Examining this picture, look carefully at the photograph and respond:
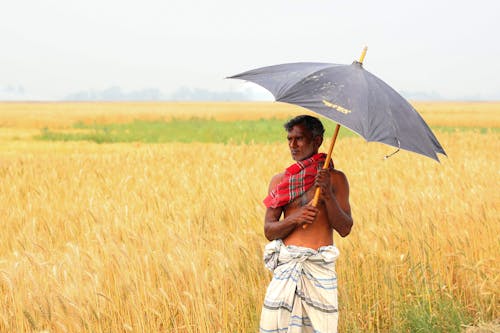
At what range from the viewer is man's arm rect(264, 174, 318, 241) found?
313 cm

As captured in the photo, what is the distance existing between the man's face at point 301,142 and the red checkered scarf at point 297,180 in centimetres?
3

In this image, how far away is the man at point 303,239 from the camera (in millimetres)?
3217

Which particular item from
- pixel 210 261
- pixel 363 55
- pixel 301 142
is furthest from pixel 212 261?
pixel 363 55

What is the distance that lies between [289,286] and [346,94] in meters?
1.01

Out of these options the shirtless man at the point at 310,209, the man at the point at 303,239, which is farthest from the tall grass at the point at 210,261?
the shirtless man at the point at 310,209

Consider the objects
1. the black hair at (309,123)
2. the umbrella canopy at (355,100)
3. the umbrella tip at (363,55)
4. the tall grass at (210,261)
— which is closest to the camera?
the umbrella canopy at (355,100)

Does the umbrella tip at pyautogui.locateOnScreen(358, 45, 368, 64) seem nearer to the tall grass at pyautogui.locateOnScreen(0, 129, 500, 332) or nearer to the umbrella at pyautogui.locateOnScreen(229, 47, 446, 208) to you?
the umbrella at pyautogui.locateOnScreen(229, 47, 446, 208)

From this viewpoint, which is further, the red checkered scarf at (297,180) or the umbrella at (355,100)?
the red checkered scarf at (297,180)

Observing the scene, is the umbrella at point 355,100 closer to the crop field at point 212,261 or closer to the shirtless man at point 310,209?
the shirtless man at point 310,209

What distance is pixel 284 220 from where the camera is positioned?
10.5 ft

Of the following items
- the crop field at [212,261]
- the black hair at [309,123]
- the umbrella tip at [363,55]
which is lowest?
the crop field at [212,261]

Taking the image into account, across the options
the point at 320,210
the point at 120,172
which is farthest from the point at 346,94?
the point at 120,172

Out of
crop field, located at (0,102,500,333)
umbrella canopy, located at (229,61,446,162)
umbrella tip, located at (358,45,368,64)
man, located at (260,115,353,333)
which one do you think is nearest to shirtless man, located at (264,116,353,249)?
man, located at (260,115,353,333)

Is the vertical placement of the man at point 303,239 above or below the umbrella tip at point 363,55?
below
